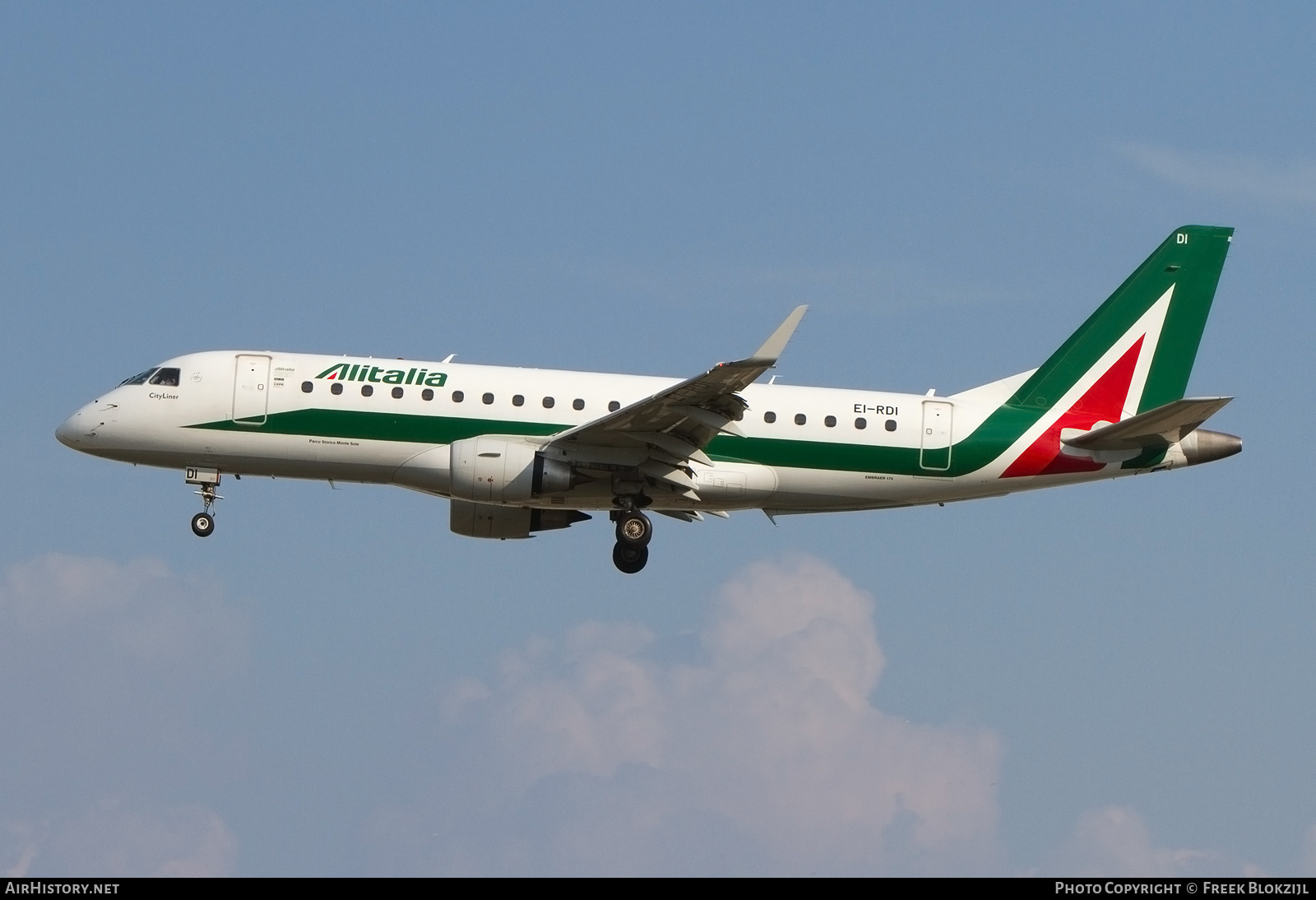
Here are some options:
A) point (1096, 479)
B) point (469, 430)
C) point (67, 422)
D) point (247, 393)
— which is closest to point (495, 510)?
point (469, 430)

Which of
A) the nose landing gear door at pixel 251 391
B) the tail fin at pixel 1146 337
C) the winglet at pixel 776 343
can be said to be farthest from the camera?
the tail fin at pixel 1146 337

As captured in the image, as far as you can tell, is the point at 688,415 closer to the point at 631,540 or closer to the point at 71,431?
the point at 631,540

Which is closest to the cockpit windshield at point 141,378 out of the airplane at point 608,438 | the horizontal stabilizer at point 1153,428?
the airplane at point 608,438

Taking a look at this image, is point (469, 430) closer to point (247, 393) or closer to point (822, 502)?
point (247, 393)

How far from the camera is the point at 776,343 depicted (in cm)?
3725

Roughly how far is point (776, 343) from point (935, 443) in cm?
729

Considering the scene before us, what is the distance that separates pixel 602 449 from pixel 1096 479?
1183 cm

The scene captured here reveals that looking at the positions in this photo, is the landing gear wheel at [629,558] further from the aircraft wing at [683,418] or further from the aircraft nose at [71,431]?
the aircraft nose at [71,431]

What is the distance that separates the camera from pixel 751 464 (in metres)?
42.3

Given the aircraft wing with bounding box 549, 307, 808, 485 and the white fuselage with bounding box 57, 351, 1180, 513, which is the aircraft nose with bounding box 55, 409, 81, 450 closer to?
the white fuselage with bounding box 57, 351, 1180, 513

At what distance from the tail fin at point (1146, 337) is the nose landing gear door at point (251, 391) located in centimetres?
1746

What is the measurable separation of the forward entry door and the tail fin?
2.13 meters

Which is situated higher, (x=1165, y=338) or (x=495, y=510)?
(x=1165, y=338)

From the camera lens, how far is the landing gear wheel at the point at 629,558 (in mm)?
42719
